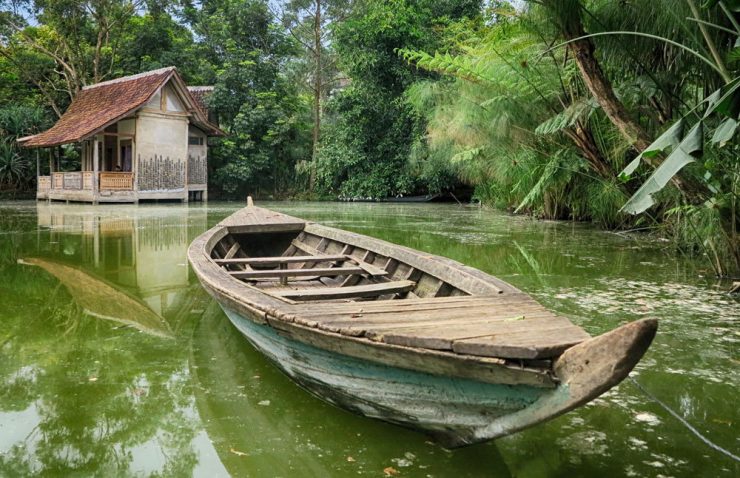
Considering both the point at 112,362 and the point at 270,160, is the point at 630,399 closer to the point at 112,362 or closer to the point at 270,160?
the point at 112,362

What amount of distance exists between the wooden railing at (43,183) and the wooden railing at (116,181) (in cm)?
283

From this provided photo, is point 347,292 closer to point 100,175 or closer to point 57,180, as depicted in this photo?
point 100,175

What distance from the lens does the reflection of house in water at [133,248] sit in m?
5.77

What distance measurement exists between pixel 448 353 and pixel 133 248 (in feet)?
23.1

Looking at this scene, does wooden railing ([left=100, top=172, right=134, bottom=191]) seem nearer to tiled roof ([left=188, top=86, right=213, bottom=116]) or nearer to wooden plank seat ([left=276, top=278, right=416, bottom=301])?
tiled roof ([left=188, top=86, right=213, bottom=116])

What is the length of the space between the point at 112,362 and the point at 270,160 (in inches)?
745

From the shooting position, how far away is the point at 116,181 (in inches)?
698

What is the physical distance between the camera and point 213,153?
874 inches

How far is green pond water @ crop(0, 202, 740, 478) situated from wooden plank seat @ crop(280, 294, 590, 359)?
0.51 metres

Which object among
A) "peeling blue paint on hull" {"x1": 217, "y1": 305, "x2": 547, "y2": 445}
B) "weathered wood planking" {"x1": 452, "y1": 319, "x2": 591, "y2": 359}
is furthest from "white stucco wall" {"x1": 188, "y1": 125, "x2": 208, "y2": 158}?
"weathered wood planking" {"x1": 452, "y1": 319, "x2": 591, "y2": 359}

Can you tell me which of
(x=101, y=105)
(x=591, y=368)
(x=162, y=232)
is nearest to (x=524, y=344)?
(x=591, y=368)

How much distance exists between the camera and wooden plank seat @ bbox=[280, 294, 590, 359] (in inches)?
77.3

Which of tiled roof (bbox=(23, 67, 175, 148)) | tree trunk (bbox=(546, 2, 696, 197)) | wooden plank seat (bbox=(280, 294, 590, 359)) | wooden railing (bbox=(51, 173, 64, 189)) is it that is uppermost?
tiled roof (bbox=(23, 67, 175, 148))

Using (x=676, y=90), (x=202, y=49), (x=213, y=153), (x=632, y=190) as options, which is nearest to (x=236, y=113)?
(x=213, y=153)
